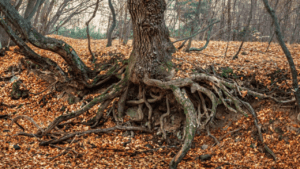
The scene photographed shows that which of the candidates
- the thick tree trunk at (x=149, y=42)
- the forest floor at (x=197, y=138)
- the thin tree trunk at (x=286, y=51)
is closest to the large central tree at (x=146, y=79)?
the thick tree trunk at (x=149, y=42)

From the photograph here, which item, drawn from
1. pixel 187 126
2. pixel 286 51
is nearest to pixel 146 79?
pixel 187 126

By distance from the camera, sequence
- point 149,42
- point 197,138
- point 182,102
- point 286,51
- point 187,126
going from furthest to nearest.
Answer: point 149,42 → point 197,138 → point 182,102 → point 187,126 → point 286,51

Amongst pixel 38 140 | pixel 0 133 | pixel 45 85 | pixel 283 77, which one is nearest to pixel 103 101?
pixel 38 140

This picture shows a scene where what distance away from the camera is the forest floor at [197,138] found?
4.76 metres

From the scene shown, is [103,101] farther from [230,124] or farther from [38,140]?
[230,124]

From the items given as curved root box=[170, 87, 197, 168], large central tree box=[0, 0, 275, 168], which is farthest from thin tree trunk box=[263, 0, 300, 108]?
curved root box=[170, 87, 197, 168]

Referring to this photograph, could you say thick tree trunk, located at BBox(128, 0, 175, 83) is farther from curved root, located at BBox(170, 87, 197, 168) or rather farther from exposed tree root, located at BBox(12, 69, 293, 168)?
curved root, located at BBox(170, 87, 197, 168)

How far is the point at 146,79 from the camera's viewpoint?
6465 millimetres

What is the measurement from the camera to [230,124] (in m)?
6.05

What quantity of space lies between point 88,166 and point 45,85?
206 inches

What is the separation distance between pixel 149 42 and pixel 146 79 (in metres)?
1.09

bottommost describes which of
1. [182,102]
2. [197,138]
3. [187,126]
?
[197,138]

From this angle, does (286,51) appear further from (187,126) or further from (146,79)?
(146,79)

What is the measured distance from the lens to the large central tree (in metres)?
5.86
